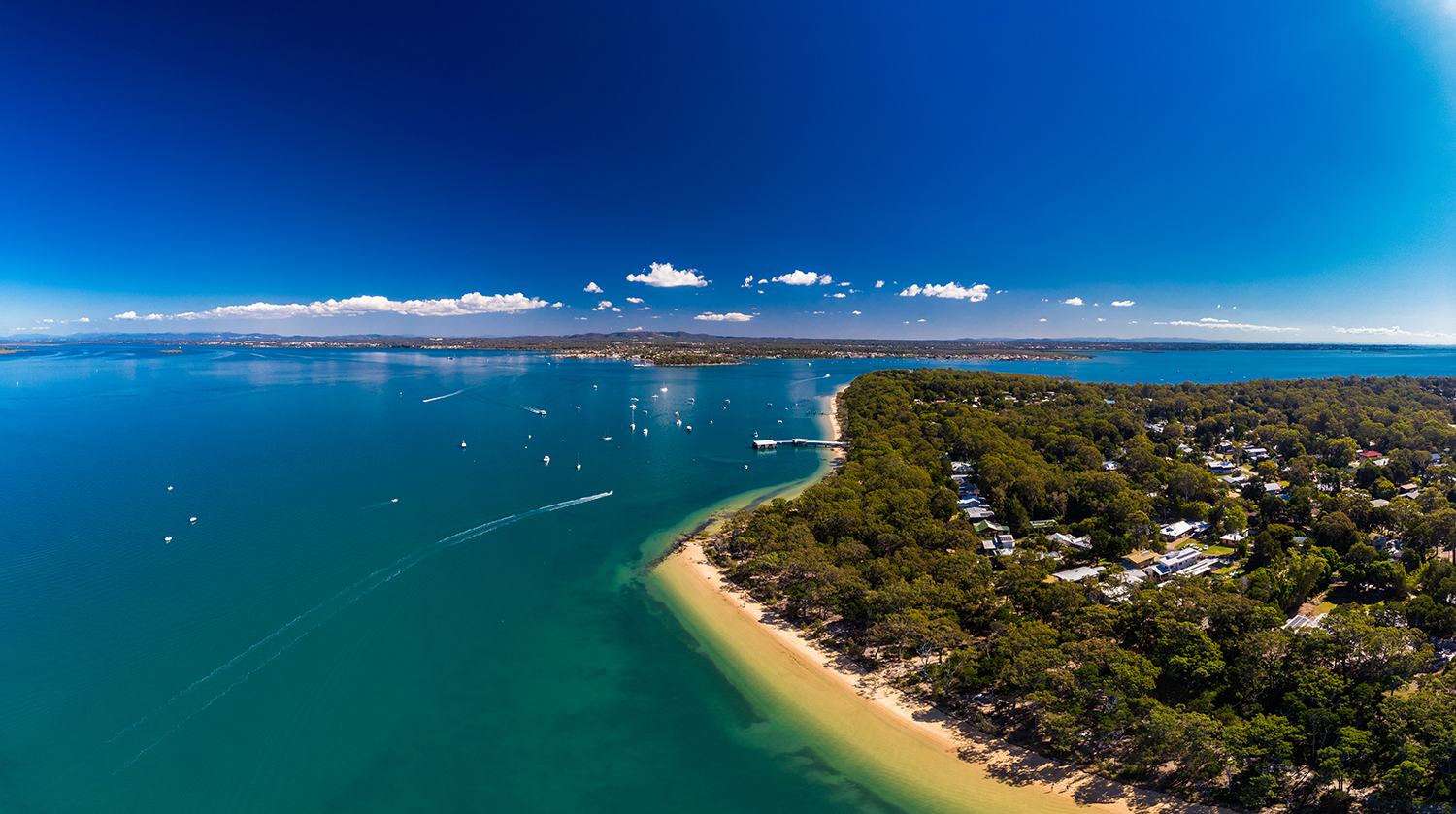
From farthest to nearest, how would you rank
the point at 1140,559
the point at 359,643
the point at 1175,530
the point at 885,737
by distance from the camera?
1. the point at 1175,530
2. the point at 1140,559
3. the point at 359,643
4. the point at 885,737

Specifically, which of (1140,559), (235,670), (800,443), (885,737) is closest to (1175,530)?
(1140,559)

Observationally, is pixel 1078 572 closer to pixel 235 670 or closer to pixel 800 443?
pixel 235 670

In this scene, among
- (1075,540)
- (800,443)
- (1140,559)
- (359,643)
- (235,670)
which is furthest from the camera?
(800,443)

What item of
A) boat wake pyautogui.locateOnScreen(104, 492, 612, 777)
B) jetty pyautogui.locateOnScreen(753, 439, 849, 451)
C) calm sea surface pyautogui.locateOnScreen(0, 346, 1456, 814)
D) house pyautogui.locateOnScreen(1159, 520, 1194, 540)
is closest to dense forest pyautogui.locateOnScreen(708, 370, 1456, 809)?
house pyautogui.locateOnScreen(1159, 520, 1194, 540)

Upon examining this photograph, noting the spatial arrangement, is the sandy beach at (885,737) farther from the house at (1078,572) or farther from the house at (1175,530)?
the house at (1175,530)

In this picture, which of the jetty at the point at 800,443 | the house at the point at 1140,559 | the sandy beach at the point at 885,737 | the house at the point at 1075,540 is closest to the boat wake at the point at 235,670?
the sandy beach at the point at 885,737

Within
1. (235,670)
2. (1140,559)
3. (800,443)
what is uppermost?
(800,443)
